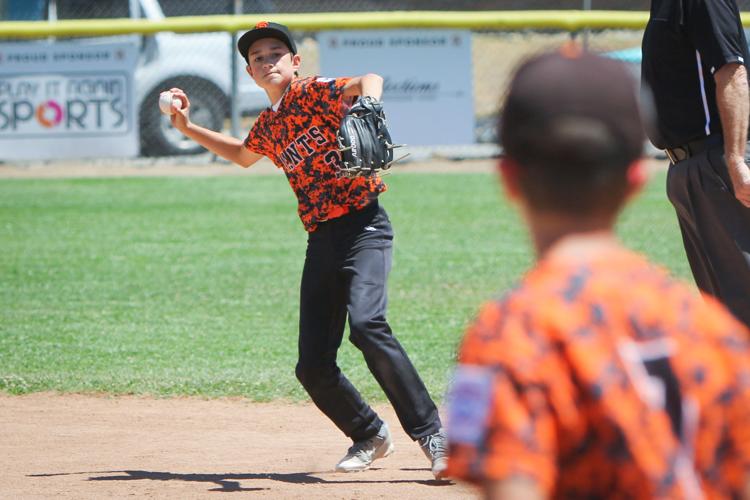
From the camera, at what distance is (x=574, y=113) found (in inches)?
67.2

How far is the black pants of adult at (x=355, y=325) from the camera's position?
4711 mm

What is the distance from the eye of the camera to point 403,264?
10375 mm

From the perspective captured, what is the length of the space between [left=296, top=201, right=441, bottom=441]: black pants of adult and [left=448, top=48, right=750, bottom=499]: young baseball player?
295 cm

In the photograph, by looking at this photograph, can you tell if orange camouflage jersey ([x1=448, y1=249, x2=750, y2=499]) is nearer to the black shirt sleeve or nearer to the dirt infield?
the black shirt sleeve

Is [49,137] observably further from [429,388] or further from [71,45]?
[429,388]

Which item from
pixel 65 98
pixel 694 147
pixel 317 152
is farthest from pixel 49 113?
pixel 694 147

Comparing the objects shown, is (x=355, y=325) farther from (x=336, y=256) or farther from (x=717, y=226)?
(x=717, y=226)

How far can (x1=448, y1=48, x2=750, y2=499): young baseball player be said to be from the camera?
160 cm

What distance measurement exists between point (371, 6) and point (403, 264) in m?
19.4

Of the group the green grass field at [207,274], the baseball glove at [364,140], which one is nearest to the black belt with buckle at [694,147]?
the baseball glove at [364,140]

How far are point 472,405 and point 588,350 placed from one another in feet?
0.58

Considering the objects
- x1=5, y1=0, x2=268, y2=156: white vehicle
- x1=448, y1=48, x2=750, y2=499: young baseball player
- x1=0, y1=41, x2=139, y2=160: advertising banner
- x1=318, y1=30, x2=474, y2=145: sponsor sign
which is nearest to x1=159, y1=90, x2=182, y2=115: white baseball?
x1=448, y1=48, x2=750, y2=499: young baseball player

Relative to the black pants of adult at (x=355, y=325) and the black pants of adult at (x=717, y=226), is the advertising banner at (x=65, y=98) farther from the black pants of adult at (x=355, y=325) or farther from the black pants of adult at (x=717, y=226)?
the black pants of adult at (x=717, y=226)

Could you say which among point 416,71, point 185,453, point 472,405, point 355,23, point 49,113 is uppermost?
point 355,23
